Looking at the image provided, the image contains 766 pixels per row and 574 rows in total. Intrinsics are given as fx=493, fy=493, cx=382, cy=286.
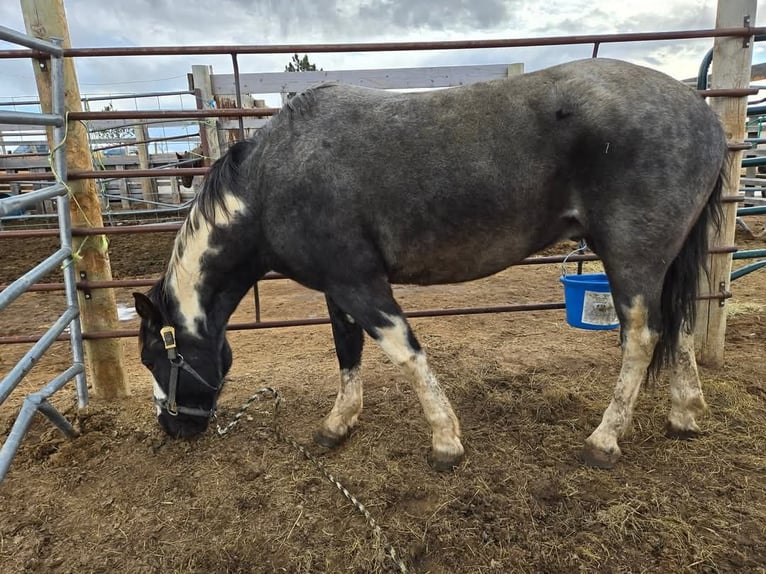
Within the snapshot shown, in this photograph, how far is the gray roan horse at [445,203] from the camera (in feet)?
6.91

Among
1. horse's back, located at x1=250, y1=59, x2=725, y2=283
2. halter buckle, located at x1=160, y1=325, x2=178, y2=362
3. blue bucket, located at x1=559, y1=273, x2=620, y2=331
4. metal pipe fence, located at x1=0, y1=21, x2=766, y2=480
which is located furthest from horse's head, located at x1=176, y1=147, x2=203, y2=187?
blue bucket, located at x1=559, y1=273, x2=620, y2=331

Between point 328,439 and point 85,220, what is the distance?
197 cm

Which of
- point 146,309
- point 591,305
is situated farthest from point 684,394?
point 146,309

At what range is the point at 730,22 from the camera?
9.70 ft

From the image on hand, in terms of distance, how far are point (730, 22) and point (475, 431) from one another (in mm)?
2866

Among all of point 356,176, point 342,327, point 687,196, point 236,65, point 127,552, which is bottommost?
point 127,552

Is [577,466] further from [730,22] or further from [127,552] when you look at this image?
[730,22]

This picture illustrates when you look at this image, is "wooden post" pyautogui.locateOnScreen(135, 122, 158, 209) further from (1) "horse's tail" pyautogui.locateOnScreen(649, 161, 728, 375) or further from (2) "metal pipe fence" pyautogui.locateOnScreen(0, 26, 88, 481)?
(1) "horse's tail" pyautogui.locateOnScreen(649, 161, 728, 375)

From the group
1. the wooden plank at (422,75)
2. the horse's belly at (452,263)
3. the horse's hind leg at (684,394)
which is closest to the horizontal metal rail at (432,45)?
the horse's belly at (452,263)

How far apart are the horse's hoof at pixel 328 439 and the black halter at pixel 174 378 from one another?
1.92 feet

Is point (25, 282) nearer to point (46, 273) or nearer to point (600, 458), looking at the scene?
point (46, 273)

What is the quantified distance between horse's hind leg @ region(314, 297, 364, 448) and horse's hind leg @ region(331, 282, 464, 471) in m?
0.47

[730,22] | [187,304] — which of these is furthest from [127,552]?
[730,22]

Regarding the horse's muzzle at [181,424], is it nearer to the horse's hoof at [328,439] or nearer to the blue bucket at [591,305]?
the horse's hoof at [328,439]
